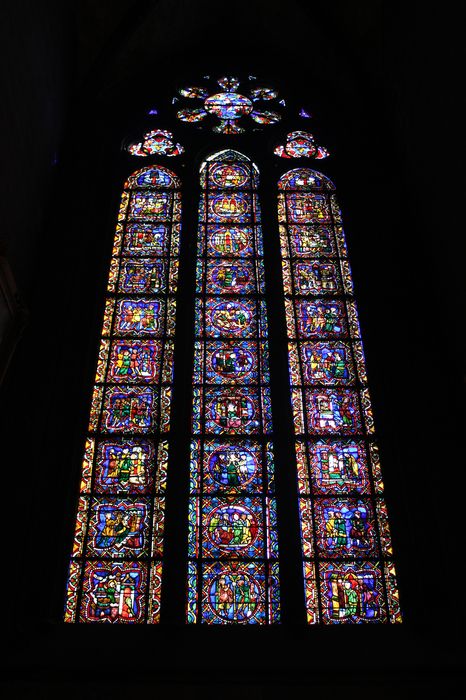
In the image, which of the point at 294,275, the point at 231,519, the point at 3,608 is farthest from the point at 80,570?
the point at 294,275

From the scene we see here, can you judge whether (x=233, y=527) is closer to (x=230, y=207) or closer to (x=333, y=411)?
(x=333, y=411)

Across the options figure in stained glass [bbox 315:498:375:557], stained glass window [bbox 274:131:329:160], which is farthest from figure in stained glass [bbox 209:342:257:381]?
stained glass window [bbox 274:131:329:160]

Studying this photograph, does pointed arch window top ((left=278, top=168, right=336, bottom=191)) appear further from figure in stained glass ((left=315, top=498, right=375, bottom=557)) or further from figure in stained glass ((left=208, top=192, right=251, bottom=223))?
figure in stained glass ((left=315, top=498, right=375, bottom=557))

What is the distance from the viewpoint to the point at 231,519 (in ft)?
18.4

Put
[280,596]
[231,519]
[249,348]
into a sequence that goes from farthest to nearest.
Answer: [249,348] < [231,519] < [280,596]

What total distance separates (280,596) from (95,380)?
2422 millimetres

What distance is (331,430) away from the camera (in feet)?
20.1

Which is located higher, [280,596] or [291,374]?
[291,374]

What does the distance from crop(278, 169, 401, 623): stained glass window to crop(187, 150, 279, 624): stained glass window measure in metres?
0.29

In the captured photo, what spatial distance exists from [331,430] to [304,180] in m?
3.33

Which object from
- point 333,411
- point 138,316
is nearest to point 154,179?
point 138,316

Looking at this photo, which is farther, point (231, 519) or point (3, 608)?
point (231, 519)

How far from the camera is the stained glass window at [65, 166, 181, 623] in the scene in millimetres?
5305

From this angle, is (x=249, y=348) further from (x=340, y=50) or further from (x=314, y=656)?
(x=340, y=50)
